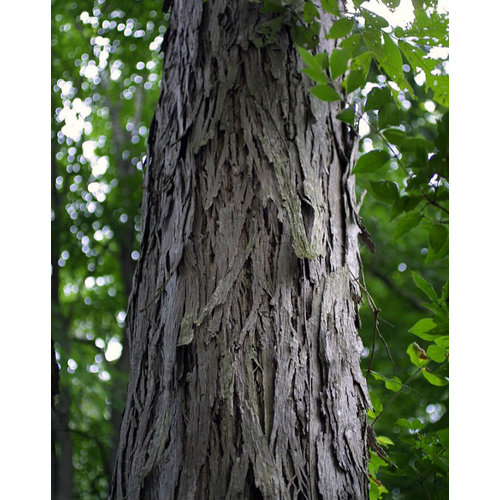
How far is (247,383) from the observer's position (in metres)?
0.67

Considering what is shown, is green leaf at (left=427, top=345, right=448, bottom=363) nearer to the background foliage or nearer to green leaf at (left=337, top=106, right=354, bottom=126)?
green leaf at (left=337, top=106, right=354, bottom=126)

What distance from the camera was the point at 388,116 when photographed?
0.63 meters

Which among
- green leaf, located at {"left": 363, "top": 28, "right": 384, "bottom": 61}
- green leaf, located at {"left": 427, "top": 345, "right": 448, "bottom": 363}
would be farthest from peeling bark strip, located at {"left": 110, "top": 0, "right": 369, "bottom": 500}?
green leaf, located at {"left": 427, "top": 345, "right": 448, "bottom": 363}

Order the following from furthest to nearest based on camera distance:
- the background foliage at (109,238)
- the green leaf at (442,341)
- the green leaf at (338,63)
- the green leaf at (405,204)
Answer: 1. the background foliage at (109,238)
2. the green leaf at (442,341)
3. the green leaf at (338,63)
4. the green leaf at (405,204)

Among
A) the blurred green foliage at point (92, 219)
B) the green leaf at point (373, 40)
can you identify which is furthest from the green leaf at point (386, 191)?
the blurred green foliage at point (92, 219)

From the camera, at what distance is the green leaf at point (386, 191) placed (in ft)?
1.90

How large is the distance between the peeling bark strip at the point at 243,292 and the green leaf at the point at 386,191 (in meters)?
0.18

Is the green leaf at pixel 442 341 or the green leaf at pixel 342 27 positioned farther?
the green leaf at pixel 442 341

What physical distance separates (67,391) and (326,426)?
10.6ft

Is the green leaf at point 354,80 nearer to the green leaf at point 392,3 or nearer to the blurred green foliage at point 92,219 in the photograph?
the green leaf at point 392,3

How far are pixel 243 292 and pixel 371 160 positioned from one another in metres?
0.25

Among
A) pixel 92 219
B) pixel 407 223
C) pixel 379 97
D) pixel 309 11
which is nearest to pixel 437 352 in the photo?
pixel 407 223
